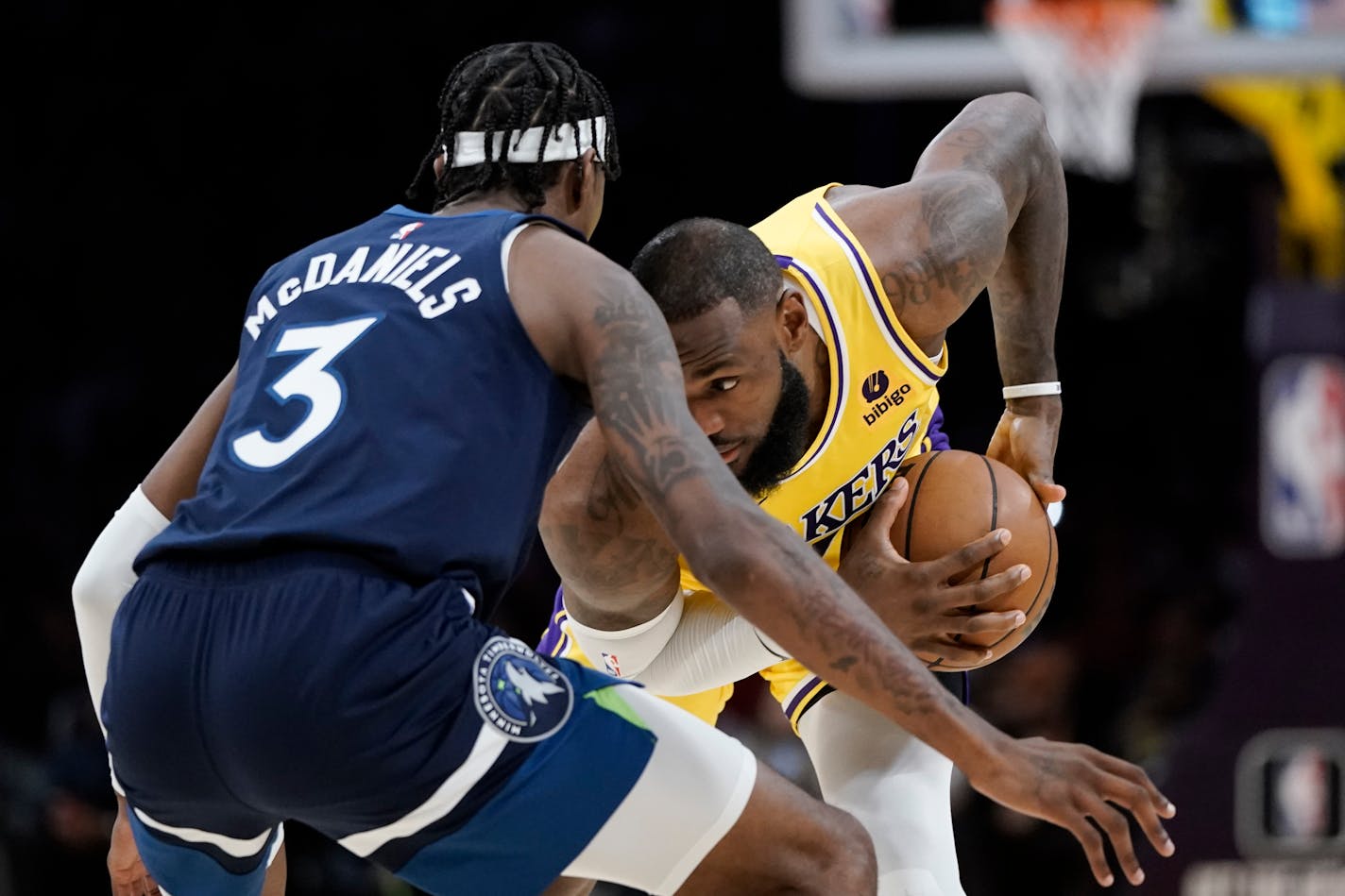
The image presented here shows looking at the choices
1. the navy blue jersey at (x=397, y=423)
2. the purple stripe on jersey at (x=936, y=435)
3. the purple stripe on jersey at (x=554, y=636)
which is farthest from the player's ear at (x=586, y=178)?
the purple stripe on jersey at (x=936, y=435)

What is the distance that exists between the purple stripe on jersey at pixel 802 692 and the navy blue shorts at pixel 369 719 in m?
1.52

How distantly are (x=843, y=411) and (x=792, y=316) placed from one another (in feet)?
0.88

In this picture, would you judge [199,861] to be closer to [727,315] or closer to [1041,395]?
[727,315]

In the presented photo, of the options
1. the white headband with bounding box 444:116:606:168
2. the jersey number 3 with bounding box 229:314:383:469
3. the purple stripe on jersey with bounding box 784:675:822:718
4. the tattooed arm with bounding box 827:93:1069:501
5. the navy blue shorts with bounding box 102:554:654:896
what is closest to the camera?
the navy blue shorts with bounding box 102:554:654:896

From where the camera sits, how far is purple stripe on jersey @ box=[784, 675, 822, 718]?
433cm

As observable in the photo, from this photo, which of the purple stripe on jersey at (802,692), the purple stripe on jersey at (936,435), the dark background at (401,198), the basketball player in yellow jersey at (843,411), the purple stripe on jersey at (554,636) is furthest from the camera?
the dark background at (401,198)

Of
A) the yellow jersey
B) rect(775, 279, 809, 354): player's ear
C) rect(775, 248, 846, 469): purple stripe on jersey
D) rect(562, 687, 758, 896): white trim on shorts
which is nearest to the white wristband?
the yellow jersey

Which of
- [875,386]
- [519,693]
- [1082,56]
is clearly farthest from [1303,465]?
[519,693]

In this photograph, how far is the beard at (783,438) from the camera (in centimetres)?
390

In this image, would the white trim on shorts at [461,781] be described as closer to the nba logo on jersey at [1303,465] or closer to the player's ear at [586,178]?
the player's ear at [586,178]

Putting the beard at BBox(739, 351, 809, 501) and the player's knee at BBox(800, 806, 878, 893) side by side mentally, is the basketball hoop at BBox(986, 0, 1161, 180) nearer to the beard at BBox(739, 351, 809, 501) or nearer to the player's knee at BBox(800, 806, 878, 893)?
the beard at BBox(739, 351, 809, 501)

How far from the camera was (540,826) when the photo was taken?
9.08ft

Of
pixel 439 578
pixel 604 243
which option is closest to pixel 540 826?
pixel 439 578

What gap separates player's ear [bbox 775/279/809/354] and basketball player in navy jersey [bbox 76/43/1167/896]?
982 mm
